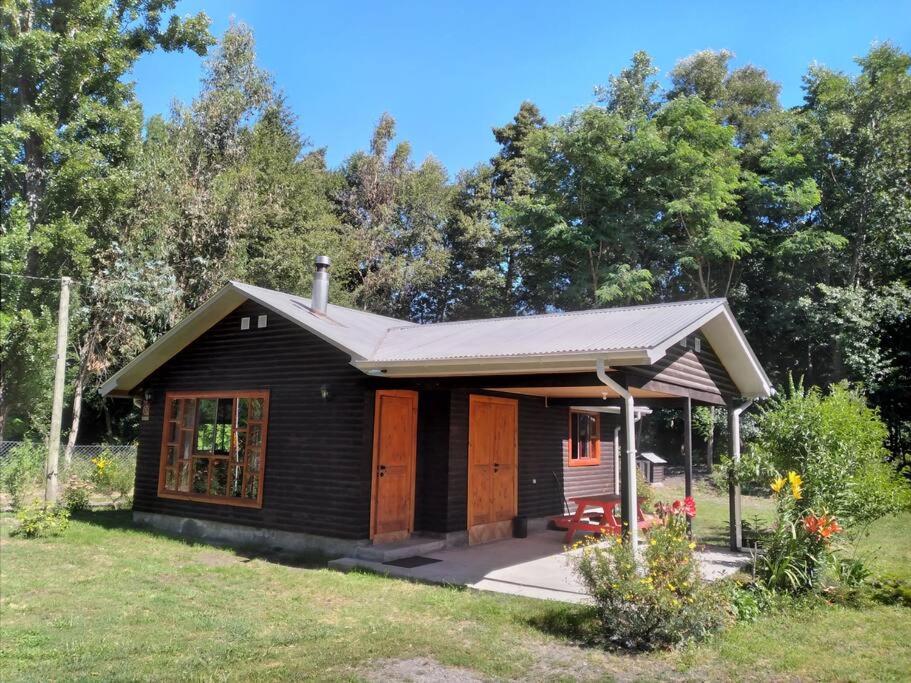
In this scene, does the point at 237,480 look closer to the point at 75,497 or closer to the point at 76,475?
the point at 75,497

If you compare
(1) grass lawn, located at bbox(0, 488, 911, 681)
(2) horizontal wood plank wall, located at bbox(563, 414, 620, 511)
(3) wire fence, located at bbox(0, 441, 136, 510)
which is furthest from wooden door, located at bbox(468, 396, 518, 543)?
(3) wire fence, located at bbox(0, 441, 136, 510)

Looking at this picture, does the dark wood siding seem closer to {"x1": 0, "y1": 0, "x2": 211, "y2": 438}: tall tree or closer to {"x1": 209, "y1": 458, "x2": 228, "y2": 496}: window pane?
{"x1": 209, "y1": 458, "x2": 228, "y2": 496}: window pane

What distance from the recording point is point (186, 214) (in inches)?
834

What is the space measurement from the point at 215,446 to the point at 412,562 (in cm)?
411

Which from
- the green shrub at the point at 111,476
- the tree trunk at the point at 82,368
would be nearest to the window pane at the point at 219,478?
the green shrub at the point at 111,476

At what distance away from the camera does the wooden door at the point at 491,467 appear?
31.7 ft

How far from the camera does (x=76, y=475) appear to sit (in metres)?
14.6

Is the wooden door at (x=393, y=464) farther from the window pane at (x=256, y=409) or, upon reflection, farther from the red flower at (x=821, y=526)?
the red flower at (x=821, y=526)

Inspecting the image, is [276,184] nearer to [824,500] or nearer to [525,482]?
[525,482]

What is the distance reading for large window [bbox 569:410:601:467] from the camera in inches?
516

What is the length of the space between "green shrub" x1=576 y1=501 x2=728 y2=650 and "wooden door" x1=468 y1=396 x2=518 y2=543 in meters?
4.48

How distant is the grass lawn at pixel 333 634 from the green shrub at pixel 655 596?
0.18 metres

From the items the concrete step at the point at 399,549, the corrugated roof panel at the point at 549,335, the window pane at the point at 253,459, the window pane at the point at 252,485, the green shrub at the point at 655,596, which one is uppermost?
the corrugated roof panel at the point at 549,335

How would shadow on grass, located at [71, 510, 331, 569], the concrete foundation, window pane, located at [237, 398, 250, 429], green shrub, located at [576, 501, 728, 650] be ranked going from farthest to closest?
window pane, located at [237, 398, 250, 429]
the concrete foundation
shadow on grass, located at [71, 510, 331, 569]
green shrub, located at [576, 501, 728, 650]
